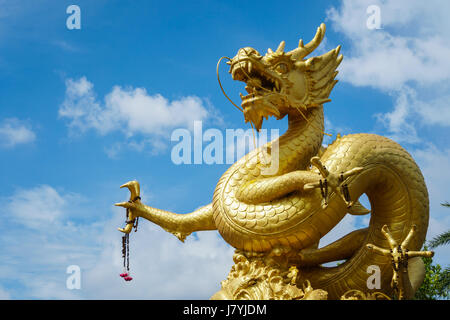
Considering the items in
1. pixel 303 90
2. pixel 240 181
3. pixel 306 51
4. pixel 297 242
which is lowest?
pixel 297 242

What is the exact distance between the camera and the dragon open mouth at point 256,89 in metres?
7.25

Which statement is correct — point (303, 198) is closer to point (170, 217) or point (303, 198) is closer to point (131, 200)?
point (170, 217)

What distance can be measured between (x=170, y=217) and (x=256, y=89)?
2420 mm

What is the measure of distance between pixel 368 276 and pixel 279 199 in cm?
151

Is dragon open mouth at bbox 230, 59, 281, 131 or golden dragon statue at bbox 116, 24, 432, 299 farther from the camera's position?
dragon open mouth at bbox 230, 59, 281, 131

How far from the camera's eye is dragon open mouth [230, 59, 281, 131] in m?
7.25

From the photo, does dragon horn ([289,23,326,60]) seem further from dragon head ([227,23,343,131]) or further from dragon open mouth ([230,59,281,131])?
Result: dragon open mouth ([230,59,281,131])

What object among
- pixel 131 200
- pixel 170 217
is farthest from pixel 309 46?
pixel 131 200

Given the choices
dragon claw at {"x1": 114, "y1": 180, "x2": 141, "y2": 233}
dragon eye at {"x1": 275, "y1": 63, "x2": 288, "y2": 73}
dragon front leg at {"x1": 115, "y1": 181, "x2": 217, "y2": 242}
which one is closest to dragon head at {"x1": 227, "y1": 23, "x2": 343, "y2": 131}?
dragon eye at {"x1": 275, "y1": 63, "x2": 288, "y2": 73}

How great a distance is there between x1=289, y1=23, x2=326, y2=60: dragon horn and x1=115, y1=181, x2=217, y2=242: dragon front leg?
2.51m

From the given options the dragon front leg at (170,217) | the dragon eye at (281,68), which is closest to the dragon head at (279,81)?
the dragon eye at (281,68)

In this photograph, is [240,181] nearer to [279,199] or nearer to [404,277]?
[279,199]
